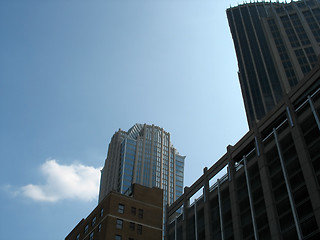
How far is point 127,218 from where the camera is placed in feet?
233

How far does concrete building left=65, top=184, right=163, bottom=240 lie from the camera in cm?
6853

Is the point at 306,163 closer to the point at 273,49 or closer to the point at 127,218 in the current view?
the point at 127,218

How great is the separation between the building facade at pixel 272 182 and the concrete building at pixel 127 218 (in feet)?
30.7

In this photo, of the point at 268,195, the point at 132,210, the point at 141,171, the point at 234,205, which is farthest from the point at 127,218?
the point at 141,171

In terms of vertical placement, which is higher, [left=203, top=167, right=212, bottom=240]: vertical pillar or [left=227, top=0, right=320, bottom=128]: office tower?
[left=227, top=0, right=320, bottom=128]: office tower

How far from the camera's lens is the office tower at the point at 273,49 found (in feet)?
449

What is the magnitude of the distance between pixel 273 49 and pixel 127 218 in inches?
4026

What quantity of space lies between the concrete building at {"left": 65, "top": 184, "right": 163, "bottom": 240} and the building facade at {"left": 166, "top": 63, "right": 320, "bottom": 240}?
30.7 feet

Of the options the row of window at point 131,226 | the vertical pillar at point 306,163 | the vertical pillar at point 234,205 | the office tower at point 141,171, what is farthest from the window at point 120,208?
the office tower at point 141,171

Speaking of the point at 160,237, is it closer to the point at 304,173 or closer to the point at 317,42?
the point at 304,173

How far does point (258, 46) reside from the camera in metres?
159

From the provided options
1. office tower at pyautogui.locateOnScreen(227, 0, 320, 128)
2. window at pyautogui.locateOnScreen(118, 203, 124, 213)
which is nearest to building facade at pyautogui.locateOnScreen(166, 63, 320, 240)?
window at pyautogui.locateOnScreen(118, 203, 124, 213)

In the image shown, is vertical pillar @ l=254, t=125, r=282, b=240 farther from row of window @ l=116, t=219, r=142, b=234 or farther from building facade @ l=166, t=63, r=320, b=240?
row of window @ l=116, t=219, r=142, b=234

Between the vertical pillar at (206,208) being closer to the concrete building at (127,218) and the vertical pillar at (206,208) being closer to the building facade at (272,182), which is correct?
the building facade at (272,182)
